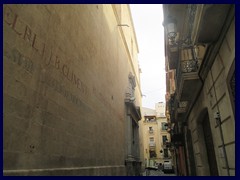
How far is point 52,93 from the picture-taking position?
16.5ft

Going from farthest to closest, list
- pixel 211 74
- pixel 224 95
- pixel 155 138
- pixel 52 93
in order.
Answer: pixel 155 138
pixel 211 74
pixel 52 93
pixel 224 95

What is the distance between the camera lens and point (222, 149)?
5.18m

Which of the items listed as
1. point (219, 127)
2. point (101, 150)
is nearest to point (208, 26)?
point (219, 127)

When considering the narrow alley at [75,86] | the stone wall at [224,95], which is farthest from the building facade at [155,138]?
the stone wall at [224,95]

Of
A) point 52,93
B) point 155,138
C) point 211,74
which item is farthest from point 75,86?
point 155,138

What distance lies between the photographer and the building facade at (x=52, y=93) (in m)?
3.79

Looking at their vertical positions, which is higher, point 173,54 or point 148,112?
point 148,112

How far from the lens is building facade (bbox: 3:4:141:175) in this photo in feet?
12.4

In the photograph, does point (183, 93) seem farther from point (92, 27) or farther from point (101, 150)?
point (92, 27)

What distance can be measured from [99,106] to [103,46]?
3316mm

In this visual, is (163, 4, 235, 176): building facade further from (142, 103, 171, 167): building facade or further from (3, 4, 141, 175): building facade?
(142, 103, 171, 167): building facade

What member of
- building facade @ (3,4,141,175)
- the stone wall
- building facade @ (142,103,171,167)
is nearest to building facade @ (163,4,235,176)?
the stone wall

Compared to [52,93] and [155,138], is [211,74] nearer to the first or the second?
[52,93]

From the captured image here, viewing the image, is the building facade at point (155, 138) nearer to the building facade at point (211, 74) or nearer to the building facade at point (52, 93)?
the building facade at point (52, 93)
